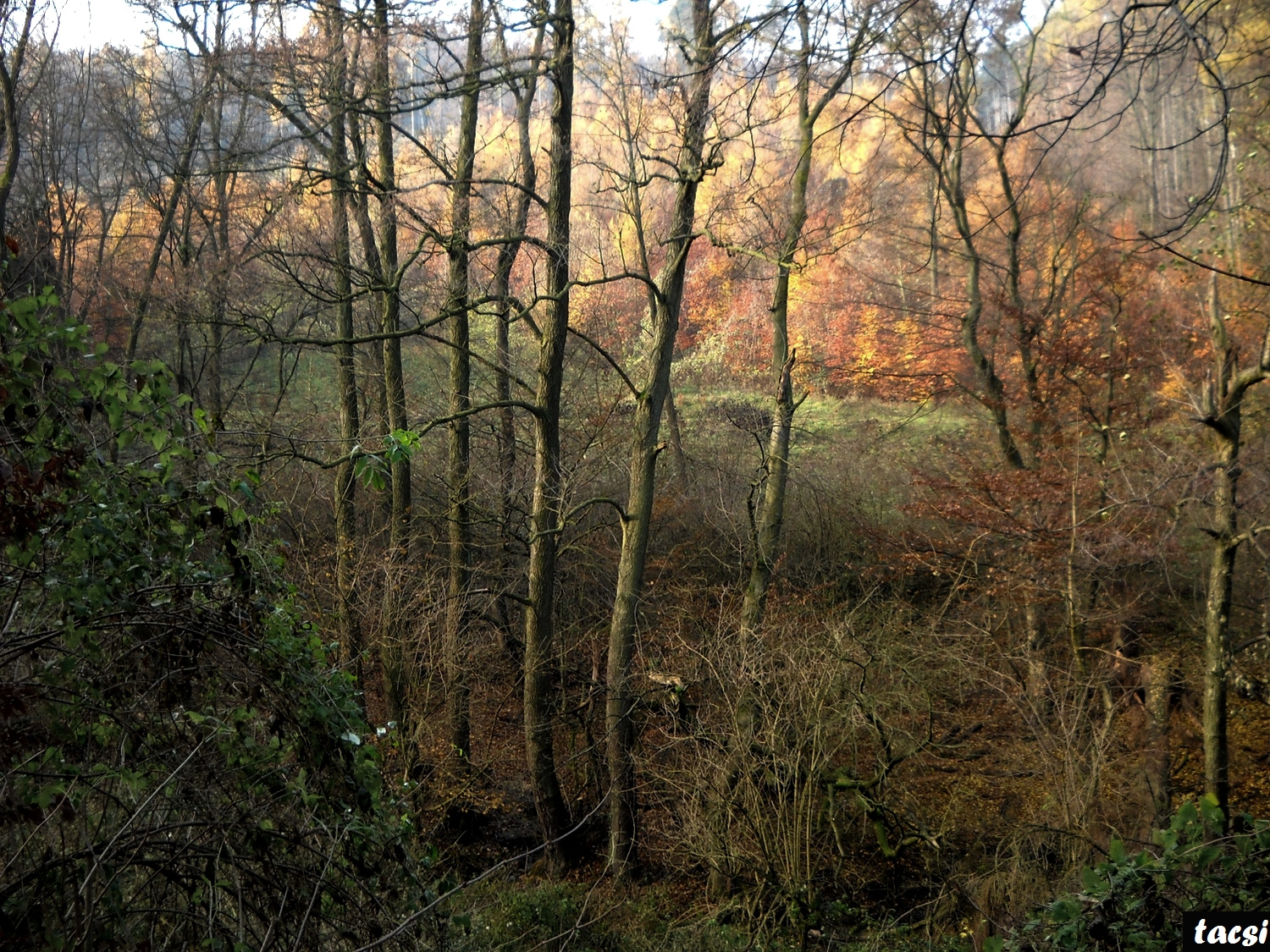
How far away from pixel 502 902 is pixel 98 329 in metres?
15.2

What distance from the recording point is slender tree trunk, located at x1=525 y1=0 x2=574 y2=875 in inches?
451

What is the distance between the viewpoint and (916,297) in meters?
21.2

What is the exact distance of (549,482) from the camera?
39.1 ft

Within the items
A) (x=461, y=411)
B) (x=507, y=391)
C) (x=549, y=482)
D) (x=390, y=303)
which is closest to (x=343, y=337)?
(x=390, y=303)

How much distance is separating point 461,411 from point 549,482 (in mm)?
1715

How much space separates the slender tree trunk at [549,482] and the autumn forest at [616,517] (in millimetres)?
68

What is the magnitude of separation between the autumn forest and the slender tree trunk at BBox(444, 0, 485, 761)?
0.34 ft

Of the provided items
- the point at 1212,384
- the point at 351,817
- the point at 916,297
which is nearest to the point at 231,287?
the point at 351,817

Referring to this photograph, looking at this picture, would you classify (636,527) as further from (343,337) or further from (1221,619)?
(1221,619)

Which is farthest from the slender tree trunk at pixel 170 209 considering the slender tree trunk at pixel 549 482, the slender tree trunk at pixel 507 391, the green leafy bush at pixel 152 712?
the green leafy bush at pixel 152 712

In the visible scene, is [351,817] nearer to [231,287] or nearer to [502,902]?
[502,902]

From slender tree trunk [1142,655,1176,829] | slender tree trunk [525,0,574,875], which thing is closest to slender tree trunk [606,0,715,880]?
slender tree trunk [525,0,574,875]

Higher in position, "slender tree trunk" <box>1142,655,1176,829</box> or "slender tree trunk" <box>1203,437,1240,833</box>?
"slender tree trunk" <box>1203,437,1240,833</box>

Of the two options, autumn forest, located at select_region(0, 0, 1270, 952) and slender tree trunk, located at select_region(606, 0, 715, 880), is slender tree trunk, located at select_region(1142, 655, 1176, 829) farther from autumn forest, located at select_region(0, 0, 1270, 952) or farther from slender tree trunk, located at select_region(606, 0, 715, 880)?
slender tree trunk, located at select_region(606, 0, 715, 880)
